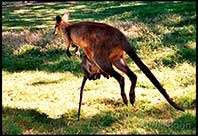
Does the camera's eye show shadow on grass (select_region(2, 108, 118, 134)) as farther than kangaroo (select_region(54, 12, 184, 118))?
Yes

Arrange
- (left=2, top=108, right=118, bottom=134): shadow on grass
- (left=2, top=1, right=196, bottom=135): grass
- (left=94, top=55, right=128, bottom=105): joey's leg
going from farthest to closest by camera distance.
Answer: (left=2, top=1, right=196, bottom=135): grass → (left=2, top=108, right=118, bottom=134): shadow on grass → (left=94, top=55, right=128, bottom=105): joey's leg

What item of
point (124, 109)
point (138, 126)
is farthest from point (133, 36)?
point (138, 126)

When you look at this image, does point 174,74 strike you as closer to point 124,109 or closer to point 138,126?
point 124,109

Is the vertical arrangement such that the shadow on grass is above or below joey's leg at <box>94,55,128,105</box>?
below

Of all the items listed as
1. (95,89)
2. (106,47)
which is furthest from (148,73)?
(95,89)

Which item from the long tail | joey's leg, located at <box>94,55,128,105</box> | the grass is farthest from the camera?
the grass

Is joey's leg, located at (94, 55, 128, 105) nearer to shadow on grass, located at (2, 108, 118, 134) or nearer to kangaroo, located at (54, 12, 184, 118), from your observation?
kangaroo, located at (54, 12, 184, 118)

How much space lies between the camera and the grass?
8.12 m

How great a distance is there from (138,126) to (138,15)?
15552 millimetres

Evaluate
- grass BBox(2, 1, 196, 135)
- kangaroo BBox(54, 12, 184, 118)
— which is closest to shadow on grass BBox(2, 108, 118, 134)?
grass BBox(2, 1, 196, 135)

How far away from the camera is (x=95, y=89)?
10859 mm

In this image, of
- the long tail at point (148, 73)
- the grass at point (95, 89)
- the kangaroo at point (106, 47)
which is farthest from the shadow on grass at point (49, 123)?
the long tail at point (148, 73)

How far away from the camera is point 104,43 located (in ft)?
25.3

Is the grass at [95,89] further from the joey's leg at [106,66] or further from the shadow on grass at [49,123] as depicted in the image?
the joey's leg at [106,66]
